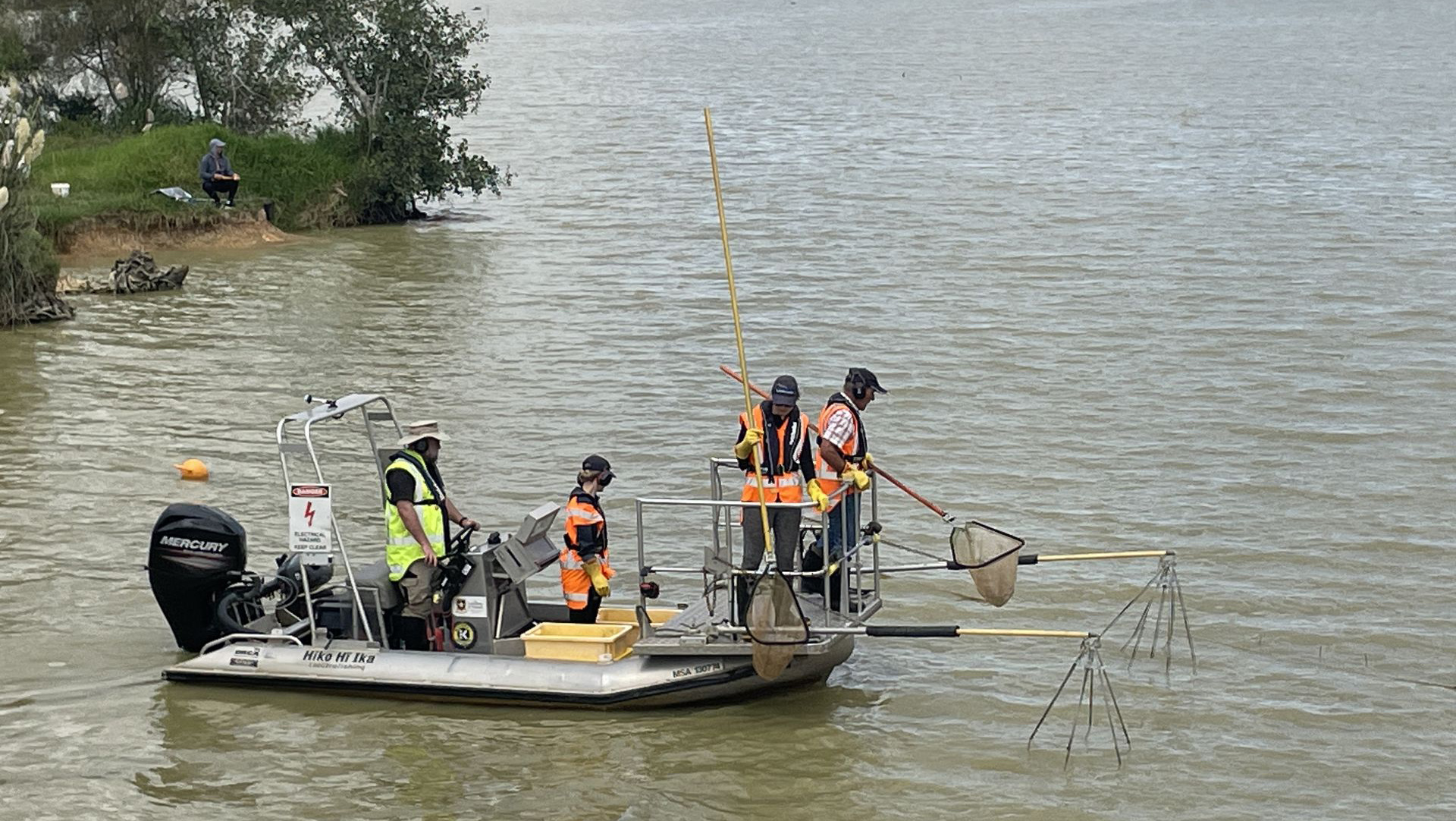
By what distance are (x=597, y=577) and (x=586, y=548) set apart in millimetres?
240

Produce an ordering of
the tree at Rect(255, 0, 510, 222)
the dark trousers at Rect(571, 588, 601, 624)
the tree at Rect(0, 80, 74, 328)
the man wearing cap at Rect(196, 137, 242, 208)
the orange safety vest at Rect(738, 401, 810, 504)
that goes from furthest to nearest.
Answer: the tree at Rect(255, 0, 510, 222), the man wearing cap at Rect(196, 137, 242, 208), the tree at Rect(0, 80, 74, 328), the dark trousers at Rect(571, 588, 601, 624), the orange safety vest at Rect(738, 401, 810, 504)

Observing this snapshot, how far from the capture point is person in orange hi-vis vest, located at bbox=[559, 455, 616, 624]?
1202 centimetres

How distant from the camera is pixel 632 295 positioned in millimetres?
26734

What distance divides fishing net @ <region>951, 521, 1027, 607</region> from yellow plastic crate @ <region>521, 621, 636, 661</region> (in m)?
2.25

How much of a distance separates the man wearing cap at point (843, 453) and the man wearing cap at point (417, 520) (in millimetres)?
2346

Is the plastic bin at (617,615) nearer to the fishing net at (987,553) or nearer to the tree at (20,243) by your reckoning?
the fishing net at (987,553)

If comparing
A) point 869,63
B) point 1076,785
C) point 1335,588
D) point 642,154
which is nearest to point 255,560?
point 1076,785

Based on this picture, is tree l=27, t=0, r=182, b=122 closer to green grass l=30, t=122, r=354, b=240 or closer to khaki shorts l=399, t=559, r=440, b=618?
green grass l=30, t=122, r=354, b=240

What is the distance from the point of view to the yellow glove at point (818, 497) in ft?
36.7

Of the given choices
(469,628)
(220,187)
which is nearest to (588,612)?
(469,628)

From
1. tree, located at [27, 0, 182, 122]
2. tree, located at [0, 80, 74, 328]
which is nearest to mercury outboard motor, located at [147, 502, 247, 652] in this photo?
tree, located at [0, 80, 74, 328]

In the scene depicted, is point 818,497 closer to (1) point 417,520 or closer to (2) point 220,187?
(1) point 417,520

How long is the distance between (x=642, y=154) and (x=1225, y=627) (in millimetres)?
30235

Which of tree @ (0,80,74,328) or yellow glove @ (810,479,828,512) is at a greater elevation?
tree @ (0,80,74,328)
